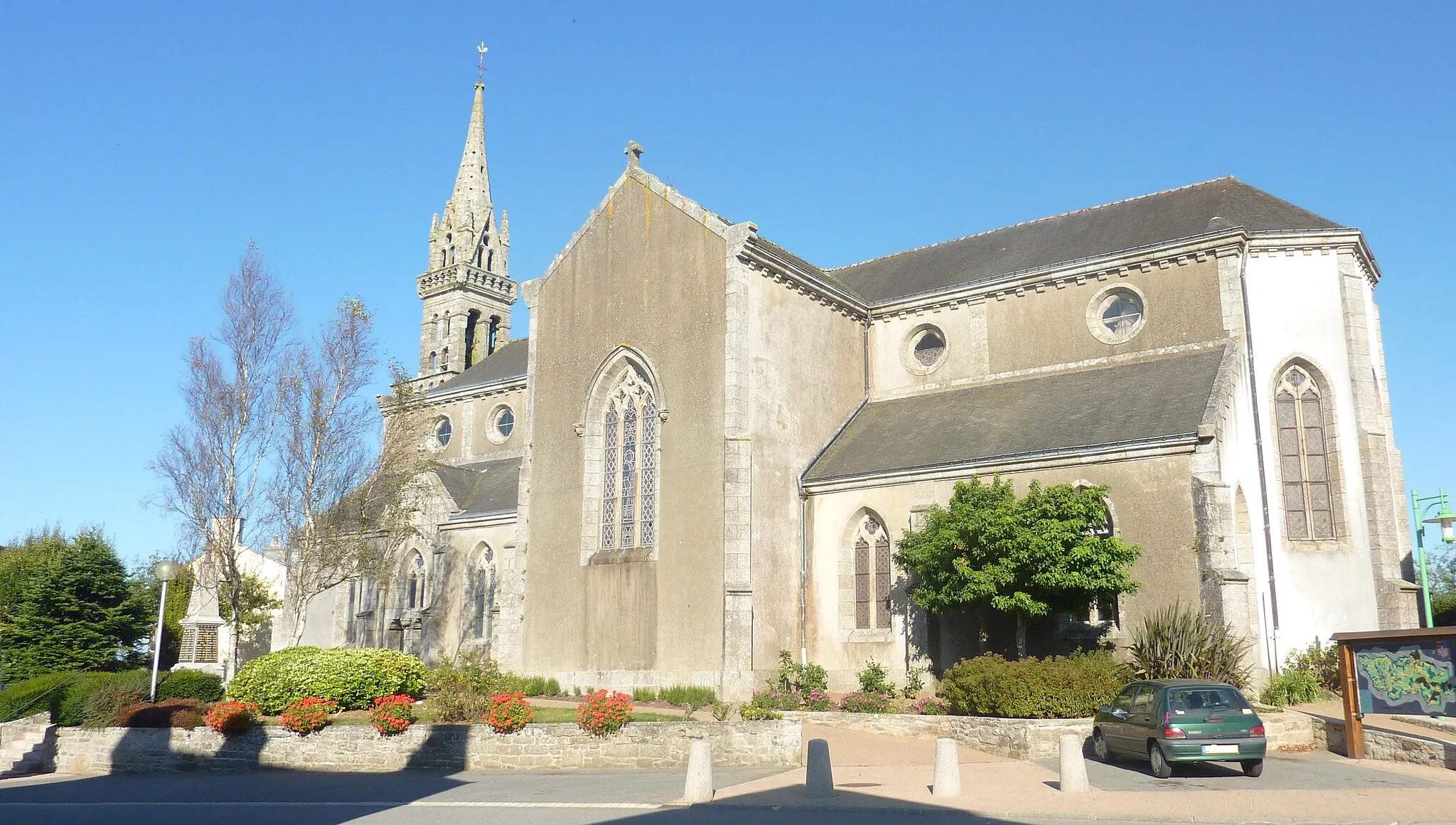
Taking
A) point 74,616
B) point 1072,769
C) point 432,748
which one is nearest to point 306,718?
point 432,748

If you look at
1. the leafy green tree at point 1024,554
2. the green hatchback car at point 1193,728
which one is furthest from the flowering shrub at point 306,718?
the green hatchback car at point 1193,728

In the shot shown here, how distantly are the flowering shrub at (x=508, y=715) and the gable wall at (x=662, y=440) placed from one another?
20.9ft

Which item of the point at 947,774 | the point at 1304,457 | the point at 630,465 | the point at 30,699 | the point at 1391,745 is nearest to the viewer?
the point at 947,774

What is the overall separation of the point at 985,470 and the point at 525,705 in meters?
11.5

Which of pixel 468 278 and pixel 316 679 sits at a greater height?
pixel 468 278

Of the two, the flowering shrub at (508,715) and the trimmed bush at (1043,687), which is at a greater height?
the trimmed bush at (1043,687)

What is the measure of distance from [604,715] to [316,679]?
7.34m

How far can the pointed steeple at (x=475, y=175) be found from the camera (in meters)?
52.2

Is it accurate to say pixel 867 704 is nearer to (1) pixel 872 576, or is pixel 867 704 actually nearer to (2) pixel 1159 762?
(1) pixel 872 576

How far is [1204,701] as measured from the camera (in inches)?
602

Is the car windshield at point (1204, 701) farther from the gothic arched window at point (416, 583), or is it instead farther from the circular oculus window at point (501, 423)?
the circular oculus window at point (501, 423)

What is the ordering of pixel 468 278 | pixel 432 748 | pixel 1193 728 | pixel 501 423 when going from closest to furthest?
1. pixel 1193 728
2. pixel 432 748
3. pixel 501 423
4. pixel 468 278

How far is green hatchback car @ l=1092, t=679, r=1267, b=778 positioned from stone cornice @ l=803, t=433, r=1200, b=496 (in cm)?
701

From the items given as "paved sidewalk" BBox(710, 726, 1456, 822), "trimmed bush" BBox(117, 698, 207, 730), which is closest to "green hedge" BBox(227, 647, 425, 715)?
"trimmed bush" BBox(117, 698, 207, 730)
